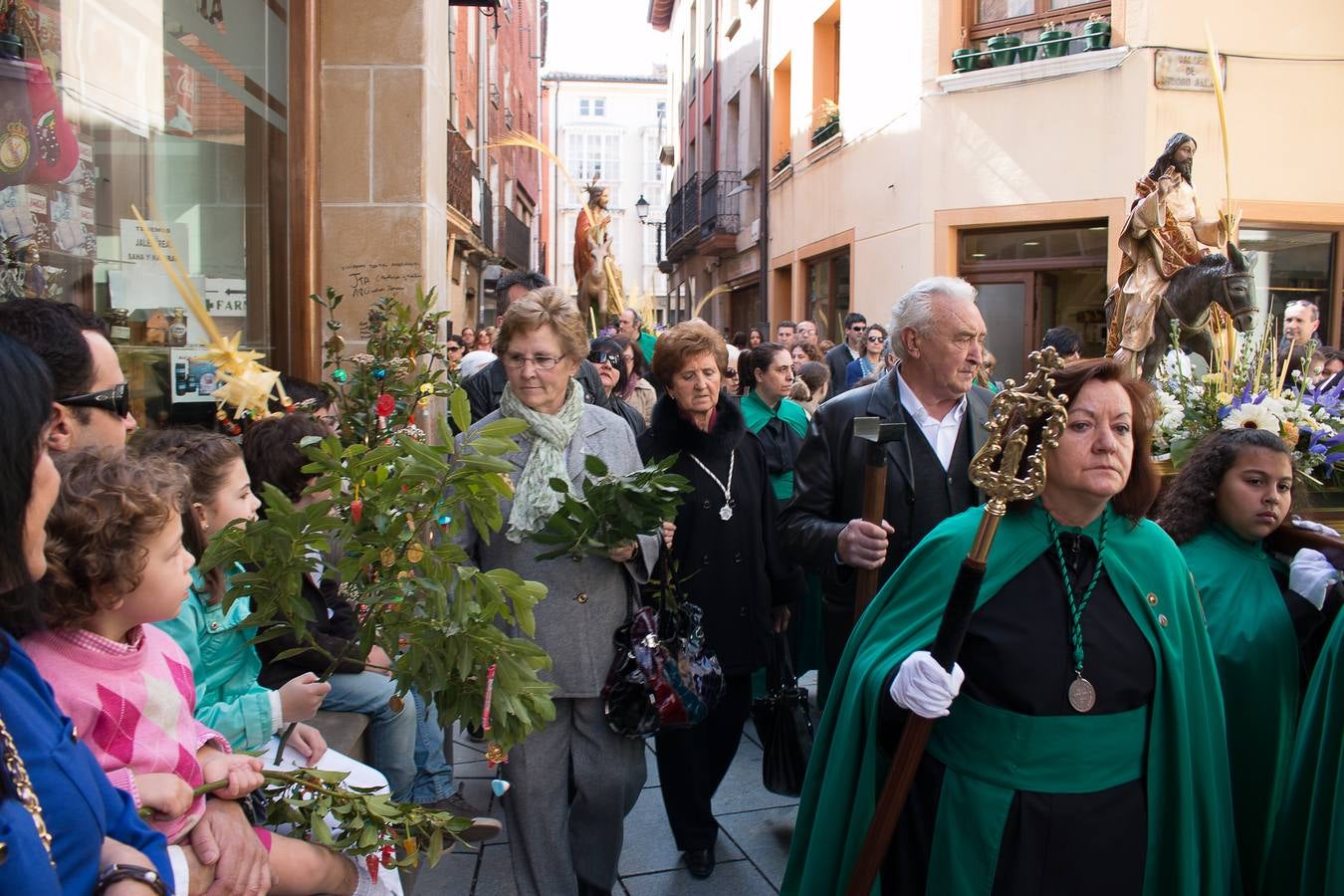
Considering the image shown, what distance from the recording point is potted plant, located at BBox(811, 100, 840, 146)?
52.2ft

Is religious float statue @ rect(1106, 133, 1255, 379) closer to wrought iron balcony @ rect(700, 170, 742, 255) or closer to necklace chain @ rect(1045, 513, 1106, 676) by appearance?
necklace chain @ rect(1045, 513, 1106, 676)

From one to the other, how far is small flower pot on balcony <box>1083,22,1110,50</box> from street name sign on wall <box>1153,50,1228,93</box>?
0.59 meters

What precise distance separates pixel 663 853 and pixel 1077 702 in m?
2.16

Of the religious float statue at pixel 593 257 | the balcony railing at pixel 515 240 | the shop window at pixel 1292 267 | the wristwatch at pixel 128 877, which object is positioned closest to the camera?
the wristwatch at pixel 128 877

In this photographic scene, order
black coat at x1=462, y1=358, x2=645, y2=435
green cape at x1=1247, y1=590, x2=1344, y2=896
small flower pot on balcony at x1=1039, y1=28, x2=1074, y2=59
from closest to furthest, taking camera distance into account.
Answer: green cape at x1=1247, y1=590, x2=1344, y2=896, black coat at x1=462, y1=358, x2=645, y2=435, small flower pot on balcony at x1=1039, y1=28, x2=1074, y2=59

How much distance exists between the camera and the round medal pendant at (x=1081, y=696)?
235 centimetres

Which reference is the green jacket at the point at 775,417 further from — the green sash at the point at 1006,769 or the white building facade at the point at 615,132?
→ the white building facade at the point at 615,132

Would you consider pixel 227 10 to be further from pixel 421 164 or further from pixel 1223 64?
pixel 1223 64

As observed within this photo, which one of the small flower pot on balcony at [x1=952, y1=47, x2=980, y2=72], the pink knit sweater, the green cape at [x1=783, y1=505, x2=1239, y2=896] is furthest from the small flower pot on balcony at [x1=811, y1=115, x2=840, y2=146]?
the pink knit sweater

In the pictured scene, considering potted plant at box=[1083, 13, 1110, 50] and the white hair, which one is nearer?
the white hair

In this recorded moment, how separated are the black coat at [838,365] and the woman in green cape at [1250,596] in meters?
6.77

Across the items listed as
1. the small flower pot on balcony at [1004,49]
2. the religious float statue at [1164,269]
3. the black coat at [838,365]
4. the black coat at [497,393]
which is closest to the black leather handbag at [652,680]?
the black coat at [497,393]

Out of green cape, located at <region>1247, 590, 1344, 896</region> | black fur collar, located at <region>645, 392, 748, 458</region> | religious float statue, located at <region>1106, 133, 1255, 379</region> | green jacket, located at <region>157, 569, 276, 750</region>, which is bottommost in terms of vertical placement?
green cape, located at <region>1247, 590, 1344, 896</region>

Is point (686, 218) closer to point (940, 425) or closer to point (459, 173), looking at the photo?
point (459, 173)
